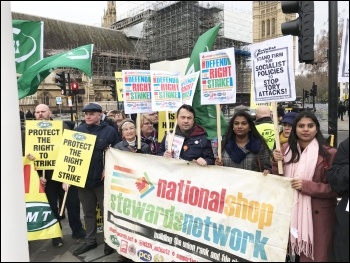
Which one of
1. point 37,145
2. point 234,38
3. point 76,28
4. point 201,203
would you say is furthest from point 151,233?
point 234,38

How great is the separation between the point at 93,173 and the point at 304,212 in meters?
2.36

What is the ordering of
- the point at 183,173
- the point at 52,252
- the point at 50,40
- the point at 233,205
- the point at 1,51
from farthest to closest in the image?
the point at 50,40 < the point at 52,252 < the point at 183,173 < the point at 233,205 < the point at 1,51

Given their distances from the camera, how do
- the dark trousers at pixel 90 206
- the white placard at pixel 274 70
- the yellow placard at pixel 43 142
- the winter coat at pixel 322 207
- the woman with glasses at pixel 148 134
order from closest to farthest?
the winter coat at pixel 322 207
the white placard at pixel 274 70
the dark trousers at pixel 90 206
the yellow placard at pixel 43 142
the woman with glasses at pixel 148 134

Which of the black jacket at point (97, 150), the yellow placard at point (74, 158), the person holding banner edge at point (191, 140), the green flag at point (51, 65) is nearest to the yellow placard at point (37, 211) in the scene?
the yellow placard at point (74, 158)

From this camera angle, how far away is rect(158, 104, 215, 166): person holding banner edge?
3.45m

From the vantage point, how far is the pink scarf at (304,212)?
103 inches

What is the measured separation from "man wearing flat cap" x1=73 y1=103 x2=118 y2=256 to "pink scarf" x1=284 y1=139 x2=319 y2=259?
222cm

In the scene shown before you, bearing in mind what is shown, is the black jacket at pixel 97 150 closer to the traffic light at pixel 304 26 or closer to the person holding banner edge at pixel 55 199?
the person holding banner edge at pixel 55 199

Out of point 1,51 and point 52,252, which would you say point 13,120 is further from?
point 52,252

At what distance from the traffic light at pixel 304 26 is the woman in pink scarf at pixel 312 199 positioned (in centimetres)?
155

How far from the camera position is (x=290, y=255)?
287 cm

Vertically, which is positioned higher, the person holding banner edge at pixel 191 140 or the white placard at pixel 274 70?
the white placard at pixel 274 70

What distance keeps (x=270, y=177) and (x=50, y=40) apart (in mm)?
58515

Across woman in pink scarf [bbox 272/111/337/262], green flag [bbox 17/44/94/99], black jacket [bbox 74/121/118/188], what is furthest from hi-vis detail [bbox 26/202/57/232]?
woman in pink scarf [bbox 272/111/337/262]
